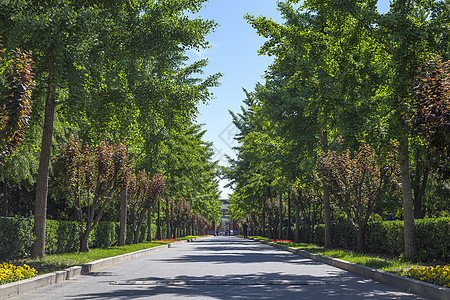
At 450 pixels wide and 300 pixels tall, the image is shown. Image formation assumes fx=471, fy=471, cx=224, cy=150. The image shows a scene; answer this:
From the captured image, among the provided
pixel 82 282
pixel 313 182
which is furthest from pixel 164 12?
pixel 313 182

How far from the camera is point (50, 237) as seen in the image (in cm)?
1700

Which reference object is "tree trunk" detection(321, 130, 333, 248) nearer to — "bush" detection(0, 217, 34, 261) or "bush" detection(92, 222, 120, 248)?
"bush" detection(92, 222, 120, 248)

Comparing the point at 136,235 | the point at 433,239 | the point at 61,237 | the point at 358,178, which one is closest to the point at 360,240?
the point at 358,178

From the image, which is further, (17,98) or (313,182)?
(313,182)

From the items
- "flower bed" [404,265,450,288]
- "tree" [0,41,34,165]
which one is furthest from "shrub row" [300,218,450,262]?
"tree" [0,41,34,165]

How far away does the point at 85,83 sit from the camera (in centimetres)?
1326

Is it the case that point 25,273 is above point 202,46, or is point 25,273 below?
below

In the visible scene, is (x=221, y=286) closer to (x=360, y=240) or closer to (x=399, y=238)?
(x=399, y=238)

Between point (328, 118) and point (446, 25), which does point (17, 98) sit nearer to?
point (446, 25)

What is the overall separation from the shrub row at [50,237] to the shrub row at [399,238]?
39.3ft

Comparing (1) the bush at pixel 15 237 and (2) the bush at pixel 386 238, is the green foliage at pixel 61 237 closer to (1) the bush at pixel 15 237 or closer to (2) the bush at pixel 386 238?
(1) the bush at pixel 15 237

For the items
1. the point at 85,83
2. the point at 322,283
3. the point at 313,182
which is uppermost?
the point at 85,83

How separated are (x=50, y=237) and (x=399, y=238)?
12340 mm

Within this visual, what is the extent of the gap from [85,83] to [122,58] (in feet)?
9.06
